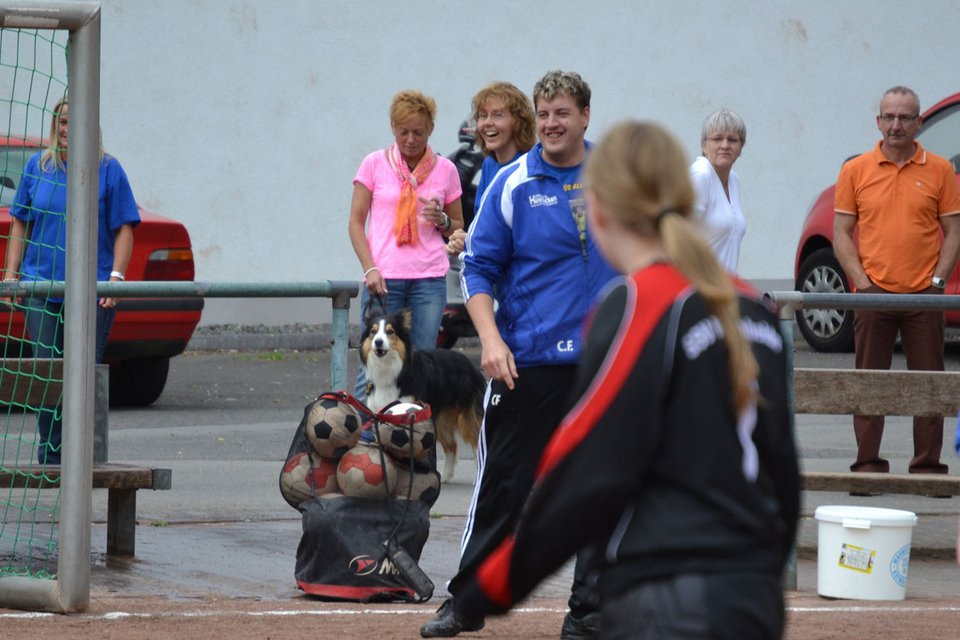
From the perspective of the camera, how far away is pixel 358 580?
21.3ft

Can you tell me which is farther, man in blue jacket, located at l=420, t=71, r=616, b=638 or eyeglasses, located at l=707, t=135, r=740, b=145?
eyeglasses, located at l=707, t=135, r=740, b=145

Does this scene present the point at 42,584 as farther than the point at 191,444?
No

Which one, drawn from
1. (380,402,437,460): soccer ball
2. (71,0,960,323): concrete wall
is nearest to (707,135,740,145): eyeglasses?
(380,402,437,460): soccer ball

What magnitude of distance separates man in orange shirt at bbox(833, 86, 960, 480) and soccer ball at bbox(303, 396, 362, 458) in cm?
350

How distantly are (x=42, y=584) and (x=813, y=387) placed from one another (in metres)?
3.52

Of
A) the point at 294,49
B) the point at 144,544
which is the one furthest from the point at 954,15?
the point at 144,544

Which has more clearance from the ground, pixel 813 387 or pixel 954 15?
pixel 954 15

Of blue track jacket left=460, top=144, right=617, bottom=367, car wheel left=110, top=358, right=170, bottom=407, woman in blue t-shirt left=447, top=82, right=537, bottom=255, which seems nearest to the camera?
blue track jacket left=460, top=144, right=617, bottom=367

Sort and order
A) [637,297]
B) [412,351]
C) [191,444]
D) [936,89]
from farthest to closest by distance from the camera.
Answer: [936,89], [191,444], [412,351], [637,297]

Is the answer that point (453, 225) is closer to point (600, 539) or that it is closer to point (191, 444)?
point (191, 444)

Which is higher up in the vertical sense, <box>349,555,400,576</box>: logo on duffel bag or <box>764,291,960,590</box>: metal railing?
<box>764,291,960,590</box>: metal railing

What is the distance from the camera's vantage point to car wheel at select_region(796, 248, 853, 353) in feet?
46.0

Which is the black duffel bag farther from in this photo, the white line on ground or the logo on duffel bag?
the white line on ground

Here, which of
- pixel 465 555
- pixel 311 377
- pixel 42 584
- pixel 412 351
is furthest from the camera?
pixel 311 377
